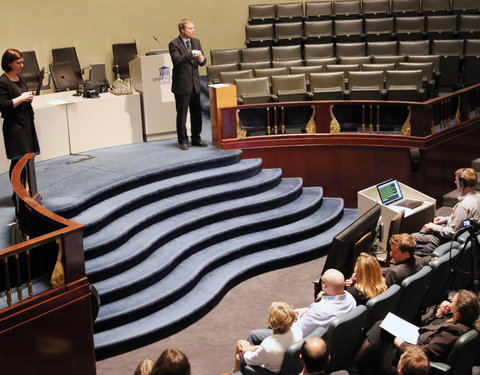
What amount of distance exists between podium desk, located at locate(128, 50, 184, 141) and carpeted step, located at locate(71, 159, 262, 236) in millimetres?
1085

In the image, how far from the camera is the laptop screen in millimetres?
6605

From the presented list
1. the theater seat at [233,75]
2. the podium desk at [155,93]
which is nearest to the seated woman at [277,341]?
the podium desk at [155,93]

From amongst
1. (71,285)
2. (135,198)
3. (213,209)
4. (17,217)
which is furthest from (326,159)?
(71,285)

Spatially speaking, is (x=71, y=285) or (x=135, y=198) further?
(x=135, y=198)

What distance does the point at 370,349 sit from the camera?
422 centimetres

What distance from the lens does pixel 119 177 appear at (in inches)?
265

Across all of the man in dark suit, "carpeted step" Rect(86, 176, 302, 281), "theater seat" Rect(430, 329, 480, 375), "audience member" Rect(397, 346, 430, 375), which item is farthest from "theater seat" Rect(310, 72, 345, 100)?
"audience member" Rect(397, 346, 430, 375)

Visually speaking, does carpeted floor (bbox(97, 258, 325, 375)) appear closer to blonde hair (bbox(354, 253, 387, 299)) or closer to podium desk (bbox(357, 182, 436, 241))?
podium desk (bbox(357, 182, 436, 241))

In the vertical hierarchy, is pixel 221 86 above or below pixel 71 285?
above

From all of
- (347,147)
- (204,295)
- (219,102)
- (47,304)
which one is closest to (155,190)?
(204,295)

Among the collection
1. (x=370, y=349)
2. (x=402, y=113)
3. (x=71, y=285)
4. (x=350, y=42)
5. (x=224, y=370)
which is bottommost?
(x=224, y=370)

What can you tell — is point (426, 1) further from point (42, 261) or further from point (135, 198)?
point (42, 261)

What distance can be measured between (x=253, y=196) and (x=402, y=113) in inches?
76.2

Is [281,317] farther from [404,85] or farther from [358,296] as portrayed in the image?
[404,85]
